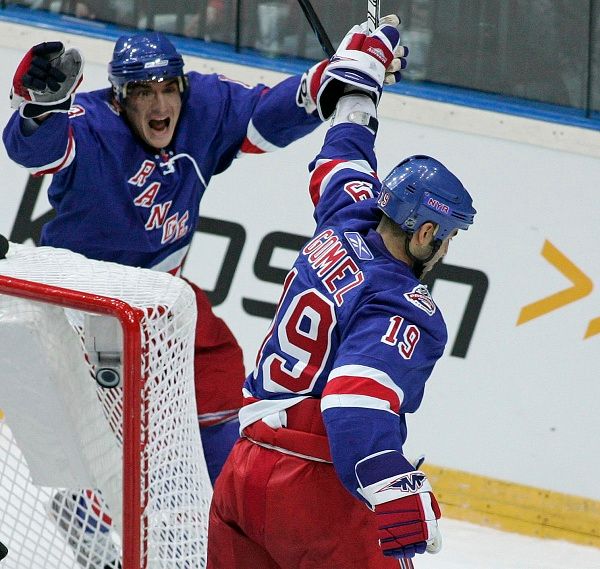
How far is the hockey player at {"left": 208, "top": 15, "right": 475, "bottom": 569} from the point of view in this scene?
2.38 metres

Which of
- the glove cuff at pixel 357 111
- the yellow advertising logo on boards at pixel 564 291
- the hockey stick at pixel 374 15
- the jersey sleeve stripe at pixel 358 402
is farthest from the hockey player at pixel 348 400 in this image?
the yellow advertising logo on boards at pixel 564 291

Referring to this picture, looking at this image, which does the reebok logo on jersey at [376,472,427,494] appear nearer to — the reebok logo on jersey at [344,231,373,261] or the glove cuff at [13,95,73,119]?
the reebok logo on jersey at [344,231,373,261]

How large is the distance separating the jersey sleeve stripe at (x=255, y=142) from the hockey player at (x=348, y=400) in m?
0.88

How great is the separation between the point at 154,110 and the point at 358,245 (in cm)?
102

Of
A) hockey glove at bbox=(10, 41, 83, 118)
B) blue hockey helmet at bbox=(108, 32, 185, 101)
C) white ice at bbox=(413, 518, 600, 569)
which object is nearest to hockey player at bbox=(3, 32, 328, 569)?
blue hockey helmet at bbox=(108, 32, 185, 101)

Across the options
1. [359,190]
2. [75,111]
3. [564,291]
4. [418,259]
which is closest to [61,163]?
[75,111]

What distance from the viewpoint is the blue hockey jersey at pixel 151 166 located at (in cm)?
343

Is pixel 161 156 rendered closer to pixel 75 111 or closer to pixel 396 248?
pixel 75 111

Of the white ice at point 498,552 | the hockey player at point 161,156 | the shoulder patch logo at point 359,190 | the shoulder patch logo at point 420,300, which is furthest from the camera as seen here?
the white ice at point 498,552

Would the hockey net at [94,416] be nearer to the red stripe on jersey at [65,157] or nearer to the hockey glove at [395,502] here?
the hockey glove at [395,502]

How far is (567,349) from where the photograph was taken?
4.04 meters

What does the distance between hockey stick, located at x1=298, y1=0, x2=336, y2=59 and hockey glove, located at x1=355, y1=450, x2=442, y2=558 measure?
194 cm

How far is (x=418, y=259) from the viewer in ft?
8.43

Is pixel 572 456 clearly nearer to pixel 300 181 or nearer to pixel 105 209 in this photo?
pixel 300 181
